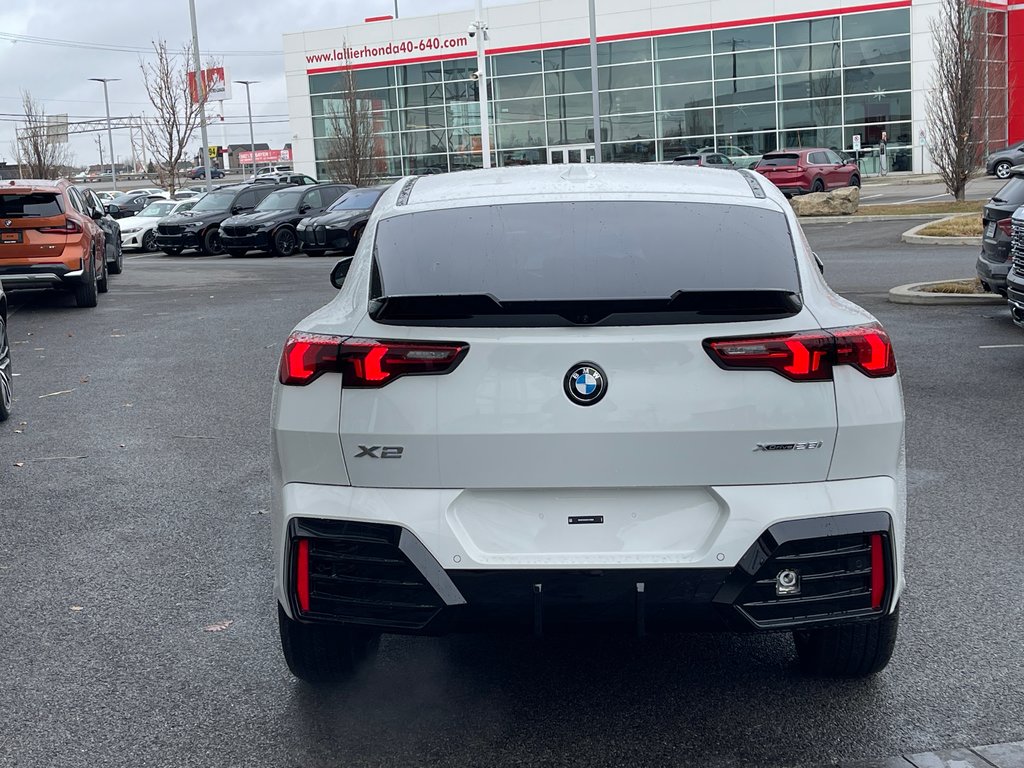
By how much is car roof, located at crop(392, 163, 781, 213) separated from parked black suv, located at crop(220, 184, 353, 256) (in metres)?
25.5

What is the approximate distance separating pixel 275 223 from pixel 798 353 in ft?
89.3

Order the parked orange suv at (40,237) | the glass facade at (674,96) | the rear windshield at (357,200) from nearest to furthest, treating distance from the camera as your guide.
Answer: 1. the parked orange suv at (40,237)
2. the rear windshield at (357,200)
3. the glass facade at (674,96)

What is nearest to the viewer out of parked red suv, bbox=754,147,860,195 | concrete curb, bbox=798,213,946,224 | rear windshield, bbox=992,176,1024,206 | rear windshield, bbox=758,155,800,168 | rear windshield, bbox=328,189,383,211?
rear windshield, bbox=992,176,1024,206

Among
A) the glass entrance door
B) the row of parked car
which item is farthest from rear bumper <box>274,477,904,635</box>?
the glass entrance door

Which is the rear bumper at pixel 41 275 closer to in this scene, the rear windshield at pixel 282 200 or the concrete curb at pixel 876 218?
the rear windshield at pixel 282 200

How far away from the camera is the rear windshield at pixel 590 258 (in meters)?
3.61

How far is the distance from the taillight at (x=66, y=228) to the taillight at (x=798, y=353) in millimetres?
15716

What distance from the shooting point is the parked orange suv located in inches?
683

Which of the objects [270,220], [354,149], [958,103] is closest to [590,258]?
[270,220]

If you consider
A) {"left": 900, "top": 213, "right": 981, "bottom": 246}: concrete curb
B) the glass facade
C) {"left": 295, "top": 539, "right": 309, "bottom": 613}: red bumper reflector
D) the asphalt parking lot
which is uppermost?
the glass facade

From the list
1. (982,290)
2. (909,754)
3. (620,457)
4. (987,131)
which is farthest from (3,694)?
(987,131)

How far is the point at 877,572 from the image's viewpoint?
145 inches

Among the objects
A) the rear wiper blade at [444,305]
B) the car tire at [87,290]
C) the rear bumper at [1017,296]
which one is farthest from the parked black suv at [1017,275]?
the car tire at [87,290]

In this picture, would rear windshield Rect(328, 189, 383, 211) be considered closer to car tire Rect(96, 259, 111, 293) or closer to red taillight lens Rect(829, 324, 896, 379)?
car tire Rect(96, 259, 111, 293)
